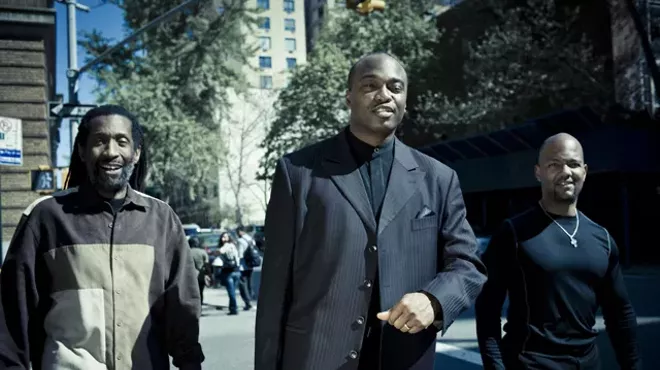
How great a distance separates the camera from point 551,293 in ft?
10.7

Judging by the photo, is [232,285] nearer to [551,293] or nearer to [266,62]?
[551,293]

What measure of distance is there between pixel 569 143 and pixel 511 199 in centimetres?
2652

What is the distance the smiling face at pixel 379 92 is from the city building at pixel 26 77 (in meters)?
14.7

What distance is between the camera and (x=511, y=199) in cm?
2917

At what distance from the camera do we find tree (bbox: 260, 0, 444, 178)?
32094 millimetres

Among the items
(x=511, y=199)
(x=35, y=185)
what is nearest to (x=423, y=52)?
(x=511, y=199)

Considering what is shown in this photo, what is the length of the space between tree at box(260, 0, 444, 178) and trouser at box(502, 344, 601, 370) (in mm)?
28740

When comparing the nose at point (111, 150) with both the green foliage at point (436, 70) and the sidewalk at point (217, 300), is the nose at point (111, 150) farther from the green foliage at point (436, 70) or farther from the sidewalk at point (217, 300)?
the green foliage at point (436, 70)

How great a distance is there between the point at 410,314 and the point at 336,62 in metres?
30.3

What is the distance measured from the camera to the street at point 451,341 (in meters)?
7.94

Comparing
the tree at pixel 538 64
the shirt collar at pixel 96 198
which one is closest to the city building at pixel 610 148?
the tree at pixel 538 64

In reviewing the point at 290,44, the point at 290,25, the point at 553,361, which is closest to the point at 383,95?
the point at 553,361

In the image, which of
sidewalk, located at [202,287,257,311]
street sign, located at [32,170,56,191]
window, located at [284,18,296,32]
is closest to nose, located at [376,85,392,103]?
street sign, located at [32,170,56,191]

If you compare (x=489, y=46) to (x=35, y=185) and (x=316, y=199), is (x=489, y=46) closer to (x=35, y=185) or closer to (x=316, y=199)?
(x=35, y=185)
